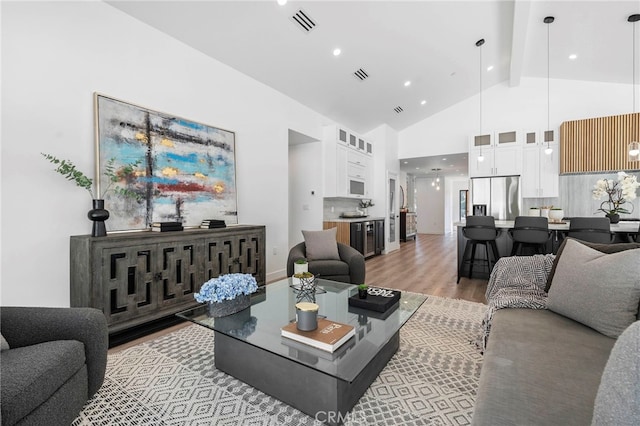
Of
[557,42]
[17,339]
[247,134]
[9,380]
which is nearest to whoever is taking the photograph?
[9,380]

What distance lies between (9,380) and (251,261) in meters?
2.52

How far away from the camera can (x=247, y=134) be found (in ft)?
13.6

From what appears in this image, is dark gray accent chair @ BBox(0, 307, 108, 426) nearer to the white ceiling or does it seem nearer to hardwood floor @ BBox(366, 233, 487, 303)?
the white ceiling

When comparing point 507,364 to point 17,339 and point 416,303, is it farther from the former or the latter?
point 17,339

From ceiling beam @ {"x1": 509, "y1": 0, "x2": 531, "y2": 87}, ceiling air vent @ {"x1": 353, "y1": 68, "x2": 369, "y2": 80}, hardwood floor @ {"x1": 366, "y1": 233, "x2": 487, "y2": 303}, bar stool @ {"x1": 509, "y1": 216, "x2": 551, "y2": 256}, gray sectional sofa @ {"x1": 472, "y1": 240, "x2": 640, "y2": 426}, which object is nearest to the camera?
gray sectional sofa @ {"x1": 472, "y1": 240, "x2": 640, "y2": 426}

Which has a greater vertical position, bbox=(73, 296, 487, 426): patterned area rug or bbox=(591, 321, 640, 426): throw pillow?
bbox=(591, 321, 640, 426): throw pillow

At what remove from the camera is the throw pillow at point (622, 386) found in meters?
0.54

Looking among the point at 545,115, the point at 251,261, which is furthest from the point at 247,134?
the point at 545,115

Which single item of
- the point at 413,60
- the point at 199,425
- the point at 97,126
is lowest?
the point at 199,425

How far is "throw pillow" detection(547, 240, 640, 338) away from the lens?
140 centimetres

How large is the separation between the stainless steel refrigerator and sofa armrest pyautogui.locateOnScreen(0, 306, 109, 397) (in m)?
6.80

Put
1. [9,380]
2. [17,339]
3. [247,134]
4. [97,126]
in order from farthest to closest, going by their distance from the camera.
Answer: [247,134]
[97,126]
[17,339]
[9,380]

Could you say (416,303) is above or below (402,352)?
A: above

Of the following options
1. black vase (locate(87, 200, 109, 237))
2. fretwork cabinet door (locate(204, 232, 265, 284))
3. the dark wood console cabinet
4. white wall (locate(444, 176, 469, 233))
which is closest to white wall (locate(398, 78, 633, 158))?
white wall (locate(444, 176, 469, 233))
